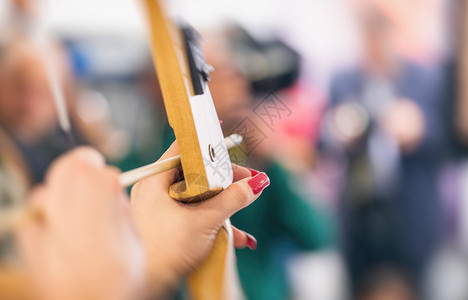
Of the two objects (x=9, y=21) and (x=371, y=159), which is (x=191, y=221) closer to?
(x=9, y=21)

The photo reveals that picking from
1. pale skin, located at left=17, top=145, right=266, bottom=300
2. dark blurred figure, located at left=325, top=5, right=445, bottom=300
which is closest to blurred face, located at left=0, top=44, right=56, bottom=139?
pale skin, located at left=17, top=145, right=266, bottom=300

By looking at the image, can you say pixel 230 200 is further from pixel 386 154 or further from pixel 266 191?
pixel 386 154

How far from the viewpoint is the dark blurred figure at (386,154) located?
0.73m

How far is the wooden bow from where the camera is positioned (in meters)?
0.18

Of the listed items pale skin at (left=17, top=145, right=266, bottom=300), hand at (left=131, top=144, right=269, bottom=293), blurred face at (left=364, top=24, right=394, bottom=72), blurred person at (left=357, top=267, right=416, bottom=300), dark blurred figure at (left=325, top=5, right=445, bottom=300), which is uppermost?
pale skin at (left=17, top=145, right=266, bottom=300)

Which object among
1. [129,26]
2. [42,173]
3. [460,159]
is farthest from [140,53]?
[460,159]

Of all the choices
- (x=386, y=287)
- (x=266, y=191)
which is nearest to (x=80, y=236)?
(x=266, y=191)

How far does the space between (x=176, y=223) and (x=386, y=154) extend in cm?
63

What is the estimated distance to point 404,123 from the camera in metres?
0.75

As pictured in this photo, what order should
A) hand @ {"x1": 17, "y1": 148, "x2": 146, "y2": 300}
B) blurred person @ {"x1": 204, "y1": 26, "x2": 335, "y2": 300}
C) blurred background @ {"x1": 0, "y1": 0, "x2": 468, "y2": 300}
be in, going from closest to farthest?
1. hand @ {"x1": 17, "y1": 148, "x2": 146, "y2": 300}
2. blurred person @ {"x1": 204, "y1": 26, "x2": 335, "y2": 300}
3. blurred background @ {"x1": 0, "y1": 0, "x2": 468, "y2": 300}

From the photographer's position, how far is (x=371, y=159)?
2.41ft

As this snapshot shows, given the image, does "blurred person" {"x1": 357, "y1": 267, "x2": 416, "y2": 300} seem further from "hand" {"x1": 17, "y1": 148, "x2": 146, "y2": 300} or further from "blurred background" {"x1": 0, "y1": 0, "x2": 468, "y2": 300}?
"hand" {"x1": 17, "y1": 148, "x2": 146, "y2": 300}

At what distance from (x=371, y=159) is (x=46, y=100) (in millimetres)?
640

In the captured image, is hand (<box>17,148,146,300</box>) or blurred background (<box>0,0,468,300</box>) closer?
hand (<box>17,148,146,300</box>)
